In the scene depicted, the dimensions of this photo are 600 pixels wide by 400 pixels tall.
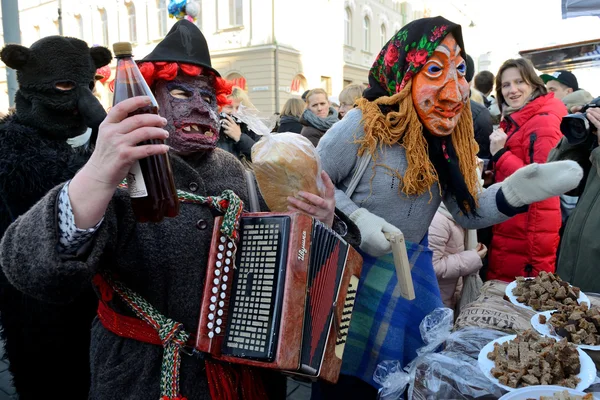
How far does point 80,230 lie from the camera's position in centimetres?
111

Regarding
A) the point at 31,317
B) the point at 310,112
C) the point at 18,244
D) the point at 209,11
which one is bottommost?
the point at 31,317


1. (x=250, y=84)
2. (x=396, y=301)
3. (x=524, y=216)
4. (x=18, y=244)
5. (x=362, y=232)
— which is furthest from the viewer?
(x=250, y=84)

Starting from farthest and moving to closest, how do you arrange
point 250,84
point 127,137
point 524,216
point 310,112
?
point 250,84
point 310,112
point 524,216
point 127,137

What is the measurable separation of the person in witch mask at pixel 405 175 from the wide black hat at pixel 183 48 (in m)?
0.73

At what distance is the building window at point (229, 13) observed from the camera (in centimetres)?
1773

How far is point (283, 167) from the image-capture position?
5.06ft

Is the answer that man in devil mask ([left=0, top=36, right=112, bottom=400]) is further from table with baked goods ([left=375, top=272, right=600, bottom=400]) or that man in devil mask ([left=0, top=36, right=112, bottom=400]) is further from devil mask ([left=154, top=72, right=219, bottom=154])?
table with baked goods ([left=375, top=272, right=600, bottom=400])

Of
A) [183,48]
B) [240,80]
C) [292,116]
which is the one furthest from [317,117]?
[240,80]

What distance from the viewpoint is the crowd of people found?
45.8 inches

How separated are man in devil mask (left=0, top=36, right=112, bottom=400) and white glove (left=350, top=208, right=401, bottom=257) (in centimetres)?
122

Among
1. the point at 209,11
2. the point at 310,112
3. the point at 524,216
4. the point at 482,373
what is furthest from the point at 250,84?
the point at 482,373

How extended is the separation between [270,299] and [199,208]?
1.25 ft

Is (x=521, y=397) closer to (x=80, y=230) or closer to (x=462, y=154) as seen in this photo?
(x=462, y=154)

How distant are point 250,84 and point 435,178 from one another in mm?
16554
